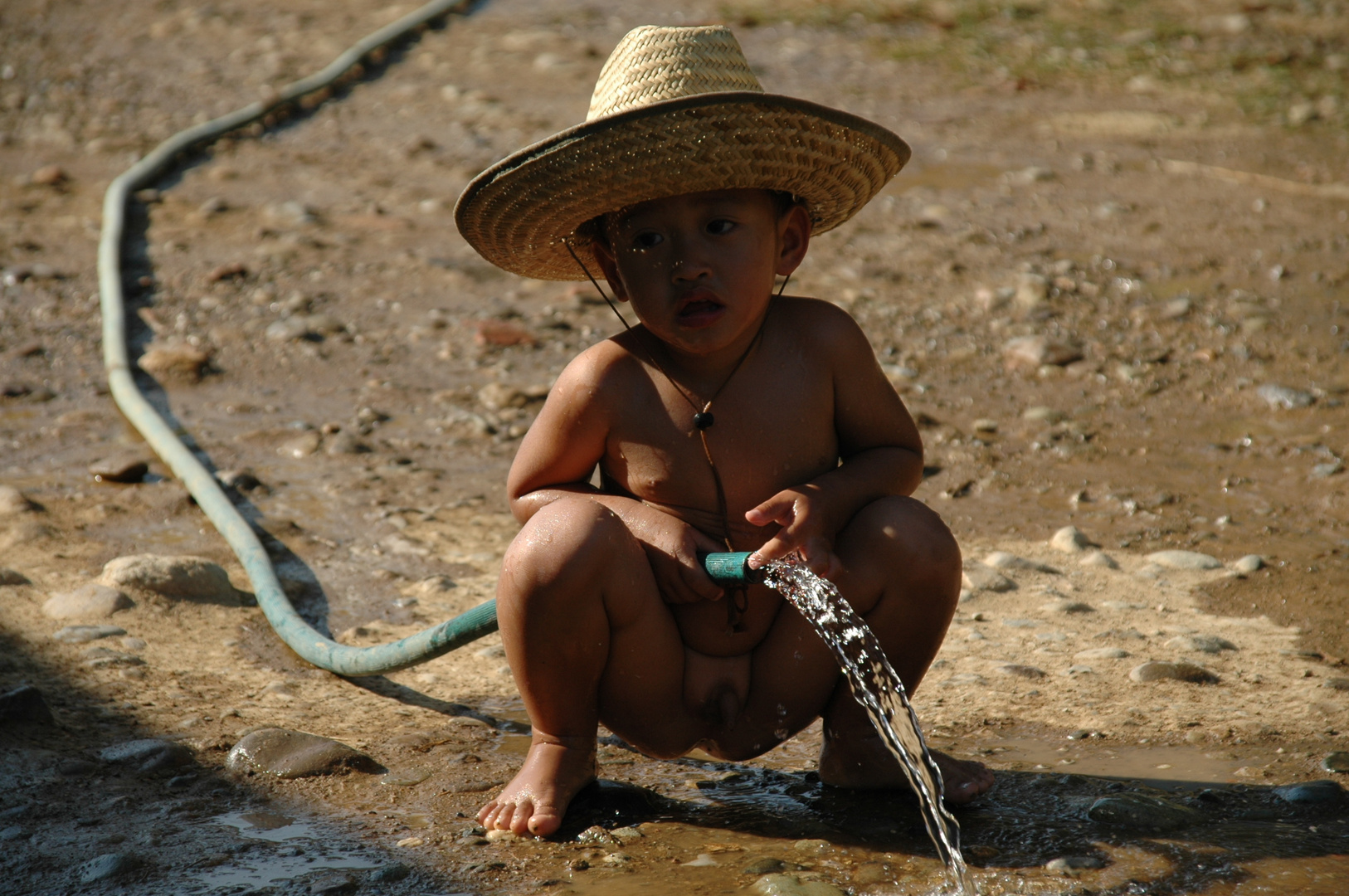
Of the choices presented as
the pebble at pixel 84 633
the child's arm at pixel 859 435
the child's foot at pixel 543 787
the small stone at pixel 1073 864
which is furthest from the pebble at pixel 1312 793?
the pebble at pixel 84 633

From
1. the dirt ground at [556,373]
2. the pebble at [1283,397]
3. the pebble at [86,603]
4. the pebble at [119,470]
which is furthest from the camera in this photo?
the pebble at [1283,397]

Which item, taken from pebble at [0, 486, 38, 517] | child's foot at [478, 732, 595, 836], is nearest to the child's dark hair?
child's foot at [478, 732, 595, 836]

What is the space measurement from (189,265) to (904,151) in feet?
12.6

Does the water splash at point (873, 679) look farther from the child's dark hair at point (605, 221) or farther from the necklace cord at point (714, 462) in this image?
the child's dark hair at point (605, 221)

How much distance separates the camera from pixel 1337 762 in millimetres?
2494

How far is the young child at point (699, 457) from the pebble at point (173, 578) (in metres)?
1.17

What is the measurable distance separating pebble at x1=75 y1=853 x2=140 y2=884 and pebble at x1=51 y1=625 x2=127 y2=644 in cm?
89

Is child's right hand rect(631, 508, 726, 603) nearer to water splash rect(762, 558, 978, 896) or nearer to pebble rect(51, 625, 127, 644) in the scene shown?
water splash rect(762, 558, 978, 896)

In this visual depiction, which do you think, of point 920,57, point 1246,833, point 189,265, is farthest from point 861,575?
point 920,57

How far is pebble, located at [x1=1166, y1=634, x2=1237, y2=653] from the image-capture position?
301 centimetres

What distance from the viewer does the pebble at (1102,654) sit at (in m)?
2.99

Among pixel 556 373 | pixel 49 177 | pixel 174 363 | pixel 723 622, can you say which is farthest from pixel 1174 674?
pixel 49 177

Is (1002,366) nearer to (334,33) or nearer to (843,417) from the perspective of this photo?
(843,417)

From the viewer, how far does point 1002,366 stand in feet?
15.4
